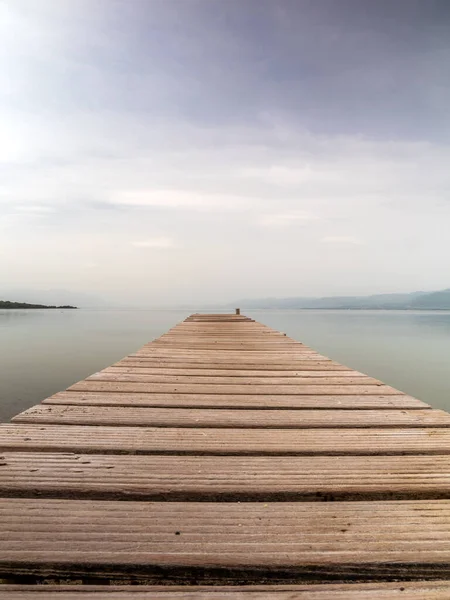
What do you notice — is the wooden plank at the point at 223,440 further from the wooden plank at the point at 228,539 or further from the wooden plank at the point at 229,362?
the wooden plank at the point at 229,362

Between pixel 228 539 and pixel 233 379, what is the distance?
201 centimetres

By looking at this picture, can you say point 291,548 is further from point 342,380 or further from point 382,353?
point 382,353

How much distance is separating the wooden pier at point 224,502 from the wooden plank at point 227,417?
1 centimetres

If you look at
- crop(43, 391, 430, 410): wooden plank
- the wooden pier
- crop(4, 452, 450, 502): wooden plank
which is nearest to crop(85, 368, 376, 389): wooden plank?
crop(43, 391, 430, 410): wooden plank

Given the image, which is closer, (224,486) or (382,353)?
(224,486)

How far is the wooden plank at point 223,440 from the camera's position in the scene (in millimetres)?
1434

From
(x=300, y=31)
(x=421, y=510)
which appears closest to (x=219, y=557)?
(x=421, y=510)

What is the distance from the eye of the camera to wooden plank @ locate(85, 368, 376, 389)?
2.76 m

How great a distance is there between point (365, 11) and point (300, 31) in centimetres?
255

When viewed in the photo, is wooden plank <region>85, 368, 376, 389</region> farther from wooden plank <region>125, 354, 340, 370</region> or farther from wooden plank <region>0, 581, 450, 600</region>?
wooden plank <region>0, 581, 450, 600</region>

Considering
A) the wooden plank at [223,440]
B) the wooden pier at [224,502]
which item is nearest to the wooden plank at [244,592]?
the wooden pier at [224,502]

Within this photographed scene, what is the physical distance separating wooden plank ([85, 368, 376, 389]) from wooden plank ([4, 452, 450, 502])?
1375 millimetres

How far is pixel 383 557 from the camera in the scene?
830 mm

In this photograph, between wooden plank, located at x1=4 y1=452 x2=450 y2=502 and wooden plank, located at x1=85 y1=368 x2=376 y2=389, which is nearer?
wooden plank, located at x1=4 y1=452 x2=450 y2=502
